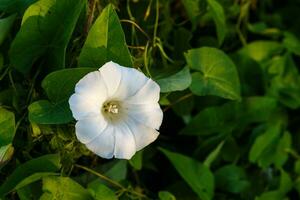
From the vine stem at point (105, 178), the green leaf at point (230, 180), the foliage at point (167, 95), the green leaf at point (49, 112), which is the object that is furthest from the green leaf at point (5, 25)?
the green leaf at point (230, 180)

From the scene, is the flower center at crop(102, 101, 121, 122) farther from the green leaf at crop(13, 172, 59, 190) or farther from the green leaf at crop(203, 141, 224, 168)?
the green leaf at crop(203, 141, 224, 168)

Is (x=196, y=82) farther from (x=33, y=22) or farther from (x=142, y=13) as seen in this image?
(x=33, y=22)

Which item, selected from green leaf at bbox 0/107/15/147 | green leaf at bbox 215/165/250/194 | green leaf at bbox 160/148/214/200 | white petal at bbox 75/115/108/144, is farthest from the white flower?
green leaf at bbox 215/165/250/194

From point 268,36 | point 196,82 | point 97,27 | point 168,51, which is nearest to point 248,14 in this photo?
point 268,36

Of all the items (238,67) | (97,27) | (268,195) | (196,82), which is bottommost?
(268,195)

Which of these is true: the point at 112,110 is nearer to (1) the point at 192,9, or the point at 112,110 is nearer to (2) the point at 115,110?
(2) the point at 115,110

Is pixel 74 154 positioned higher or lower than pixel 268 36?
higher

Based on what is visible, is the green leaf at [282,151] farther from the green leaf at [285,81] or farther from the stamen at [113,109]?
the stamen at [113,109]
